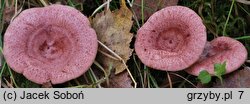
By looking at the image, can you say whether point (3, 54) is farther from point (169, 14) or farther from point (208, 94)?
point (208, 94)

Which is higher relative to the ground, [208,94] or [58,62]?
[58,62]

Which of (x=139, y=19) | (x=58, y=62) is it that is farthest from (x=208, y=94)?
(x=58, y=62)

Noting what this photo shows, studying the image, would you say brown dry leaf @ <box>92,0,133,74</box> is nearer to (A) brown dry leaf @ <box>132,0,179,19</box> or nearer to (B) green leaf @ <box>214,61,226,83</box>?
(A) brown dry leaf @ <box>132,0,179,19</box>

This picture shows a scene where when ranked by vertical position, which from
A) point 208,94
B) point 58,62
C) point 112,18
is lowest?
point 208,94

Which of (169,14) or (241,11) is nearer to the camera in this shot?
(169,14)

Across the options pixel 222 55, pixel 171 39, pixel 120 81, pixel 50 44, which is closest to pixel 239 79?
pixel 222 55

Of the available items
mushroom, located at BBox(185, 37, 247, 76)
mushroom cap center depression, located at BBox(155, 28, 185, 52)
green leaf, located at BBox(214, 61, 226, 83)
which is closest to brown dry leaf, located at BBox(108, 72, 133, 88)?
mushroom cap center depression, located at BBox(155, 28, 185, 52)
